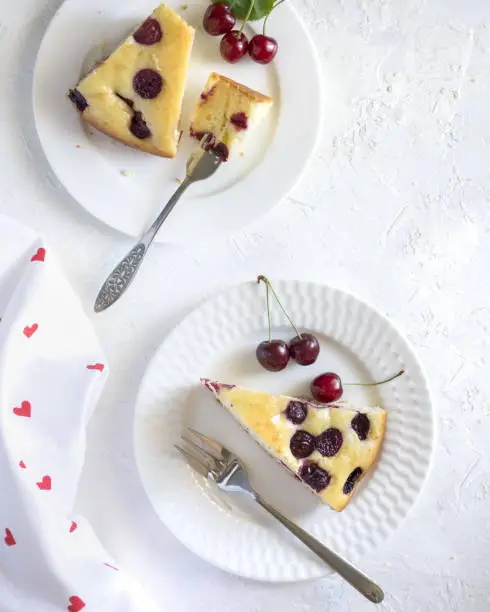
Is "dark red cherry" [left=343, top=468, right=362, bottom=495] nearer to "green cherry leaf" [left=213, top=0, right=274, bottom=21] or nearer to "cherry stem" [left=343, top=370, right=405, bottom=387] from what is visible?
"cherry stem" [left=343, top=370, right=405, bottom=387]

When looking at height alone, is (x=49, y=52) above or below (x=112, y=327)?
above

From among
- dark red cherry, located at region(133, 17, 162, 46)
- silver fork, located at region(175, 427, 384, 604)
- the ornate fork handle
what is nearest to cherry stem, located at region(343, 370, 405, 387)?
silver fork, located at region(175, 427, 384, 604)

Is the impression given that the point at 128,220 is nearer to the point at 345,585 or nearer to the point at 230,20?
the point at 230,20

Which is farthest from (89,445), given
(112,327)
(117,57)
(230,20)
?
(230,20)

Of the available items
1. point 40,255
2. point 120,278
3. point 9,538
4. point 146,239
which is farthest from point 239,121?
point 9,538

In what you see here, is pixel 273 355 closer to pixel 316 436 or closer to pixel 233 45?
pixel 316 436

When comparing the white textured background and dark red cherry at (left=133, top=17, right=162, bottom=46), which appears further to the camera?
the white textured background

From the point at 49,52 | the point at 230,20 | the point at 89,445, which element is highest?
the point at 230,20
